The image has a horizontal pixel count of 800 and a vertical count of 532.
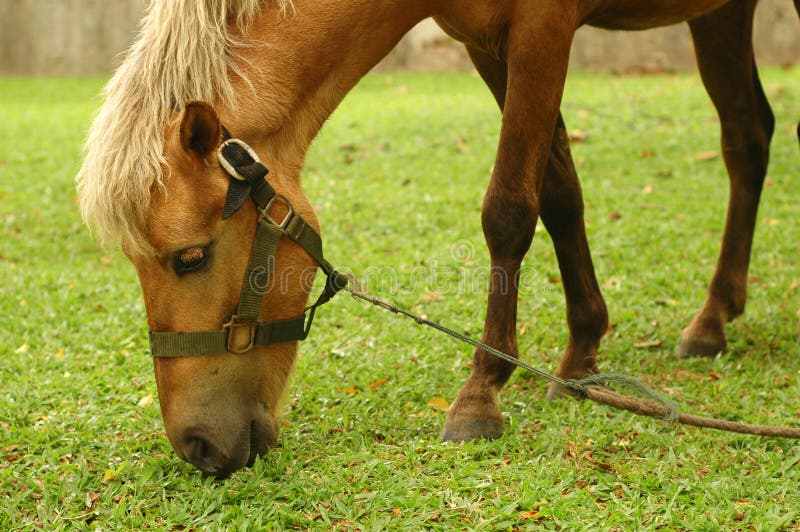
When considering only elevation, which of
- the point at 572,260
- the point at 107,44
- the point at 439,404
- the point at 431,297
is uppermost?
the point at 107,44

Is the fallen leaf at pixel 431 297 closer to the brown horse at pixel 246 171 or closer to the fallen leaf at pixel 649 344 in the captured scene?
the fallen leaf at pixel 649 344

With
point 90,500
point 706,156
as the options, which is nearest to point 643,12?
point 90,500

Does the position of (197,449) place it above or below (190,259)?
below

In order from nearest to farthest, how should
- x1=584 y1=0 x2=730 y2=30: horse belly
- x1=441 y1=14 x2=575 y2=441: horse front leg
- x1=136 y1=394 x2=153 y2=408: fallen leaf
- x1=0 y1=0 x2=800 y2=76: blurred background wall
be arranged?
x1=441 y1=14 x2=575 y2=441: horse front leg → x1=584 y1=0 x2=730 y2=30: horse belly → x1=136 y1=394 x2=153 y2=408: fallen leaf → x1=0 y1=0 x2=800 y2=76: blurred background wall

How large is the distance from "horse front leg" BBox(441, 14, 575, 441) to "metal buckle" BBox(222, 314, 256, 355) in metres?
0.84

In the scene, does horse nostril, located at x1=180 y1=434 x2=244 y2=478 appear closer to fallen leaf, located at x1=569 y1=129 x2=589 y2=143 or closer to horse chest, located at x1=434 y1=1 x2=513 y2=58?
horse chest, located at x1=434 y1=1 x2=513 y2=58

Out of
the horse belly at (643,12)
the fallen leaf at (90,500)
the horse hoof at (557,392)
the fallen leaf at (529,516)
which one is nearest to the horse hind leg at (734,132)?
the horse belly at (643,12)

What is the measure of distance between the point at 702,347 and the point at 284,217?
7.61 ft

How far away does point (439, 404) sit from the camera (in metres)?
3.54

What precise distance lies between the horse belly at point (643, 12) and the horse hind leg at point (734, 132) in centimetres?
53

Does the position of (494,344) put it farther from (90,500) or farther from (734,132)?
(734,132)

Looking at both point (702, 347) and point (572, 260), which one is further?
point (702, 347)

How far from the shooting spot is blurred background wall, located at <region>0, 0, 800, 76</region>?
532 inches

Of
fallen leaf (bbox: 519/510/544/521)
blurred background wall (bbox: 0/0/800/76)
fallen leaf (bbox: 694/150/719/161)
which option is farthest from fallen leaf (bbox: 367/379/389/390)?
blurred background wall (bbox: 0/0/800/76)
